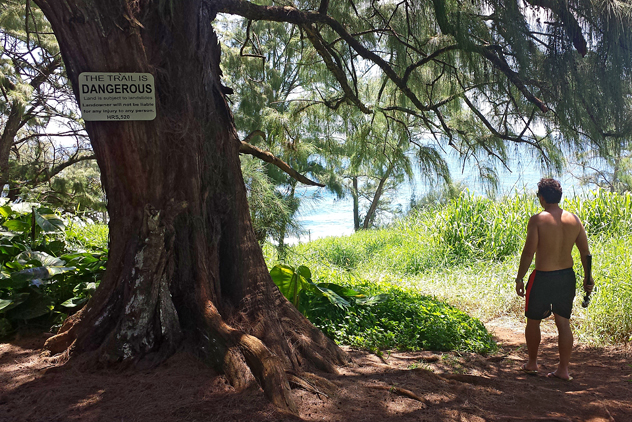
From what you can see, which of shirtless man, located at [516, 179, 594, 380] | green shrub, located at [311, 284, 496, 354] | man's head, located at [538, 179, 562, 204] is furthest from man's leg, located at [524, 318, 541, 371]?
man's head, located at [538, 179, 562, 204]

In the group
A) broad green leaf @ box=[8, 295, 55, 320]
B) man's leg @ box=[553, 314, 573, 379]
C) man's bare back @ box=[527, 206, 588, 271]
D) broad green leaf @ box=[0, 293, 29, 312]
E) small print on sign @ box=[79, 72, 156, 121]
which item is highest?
small print on sign @ box=[79, 72, 156, 121]

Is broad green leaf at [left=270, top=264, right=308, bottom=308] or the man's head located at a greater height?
the man's head

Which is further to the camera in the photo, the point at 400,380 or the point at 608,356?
the point at 608,356

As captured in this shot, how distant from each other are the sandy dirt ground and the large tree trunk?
0.14 m

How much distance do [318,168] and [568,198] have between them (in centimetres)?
841

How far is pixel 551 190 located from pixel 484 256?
4643mm

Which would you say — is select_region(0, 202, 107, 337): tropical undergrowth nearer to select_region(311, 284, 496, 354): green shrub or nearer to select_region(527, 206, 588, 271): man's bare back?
select_region(311, 284, 496, 354): green shrub

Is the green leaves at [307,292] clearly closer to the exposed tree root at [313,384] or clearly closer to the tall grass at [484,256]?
the exposed tree root at [313,384]

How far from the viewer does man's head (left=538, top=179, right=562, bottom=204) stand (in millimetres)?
3473

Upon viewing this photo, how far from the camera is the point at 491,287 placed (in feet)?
20.5

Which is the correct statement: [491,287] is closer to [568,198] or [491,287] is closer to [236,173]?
[568,198]

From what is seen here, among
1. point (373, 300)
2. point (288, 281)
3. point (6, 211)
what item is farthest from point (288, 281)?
point (6, 211)

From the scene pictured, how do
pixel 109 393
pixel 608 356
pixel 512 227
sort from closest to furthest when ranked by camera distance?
→ pixel 109 393
pixel 608 356
pixel 512 227

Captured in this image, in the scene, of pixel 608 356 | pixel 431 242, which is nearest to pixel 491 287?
pixel 608 356
